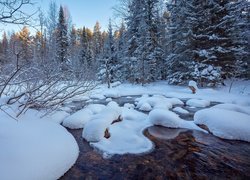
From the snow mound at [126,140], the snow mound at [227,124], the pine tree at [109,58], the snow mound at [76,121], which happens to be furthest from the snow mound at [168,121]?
the pine tree at [109,58]

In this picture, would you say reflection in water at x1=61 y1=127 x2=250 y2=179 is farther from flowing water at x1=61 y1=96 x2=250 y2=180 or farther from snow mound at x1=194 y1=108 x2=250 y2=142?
snow mound at x1=194 y1=108 x2=250 y2=142

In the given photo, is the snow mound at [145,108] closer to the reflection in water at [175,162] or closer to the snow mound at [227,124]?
the snow mound at [227,124]

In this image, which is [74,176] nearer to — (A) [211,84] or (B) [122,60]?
(A) [211,84]

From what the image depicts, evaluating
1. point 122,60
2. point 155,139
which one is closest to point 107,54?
point 122,60

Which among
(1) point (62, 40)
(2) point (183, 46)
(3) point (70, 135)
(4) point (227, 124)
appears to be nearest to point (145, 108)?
(4) point (227, 124)

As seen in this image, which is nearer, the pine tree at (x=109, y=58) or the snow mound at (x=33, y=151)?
the snow mound at (x=33, y=151)

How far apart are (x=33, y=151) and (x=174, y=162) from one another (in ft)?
9.22

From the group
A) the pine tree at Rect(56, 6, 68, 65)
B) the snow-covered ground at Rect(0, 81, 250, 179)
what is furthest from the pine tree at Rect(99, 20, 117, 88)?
the snow-covered ground at Rect(0, 81, 250, 179)

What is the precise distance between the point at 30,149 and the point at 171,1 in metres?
21.9

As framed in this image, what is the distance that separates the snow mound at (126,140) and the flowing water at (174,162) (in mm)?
200

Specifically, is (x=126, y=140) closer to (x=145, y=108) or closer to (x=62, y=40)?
(x=145, y=108)

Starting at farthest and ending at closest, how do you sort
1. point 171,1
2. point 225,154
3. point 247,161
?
point 171,1, point 225,154, point 247,161

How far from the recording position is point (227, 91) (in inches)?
545

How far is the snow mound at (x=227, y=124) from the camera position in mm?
5441
